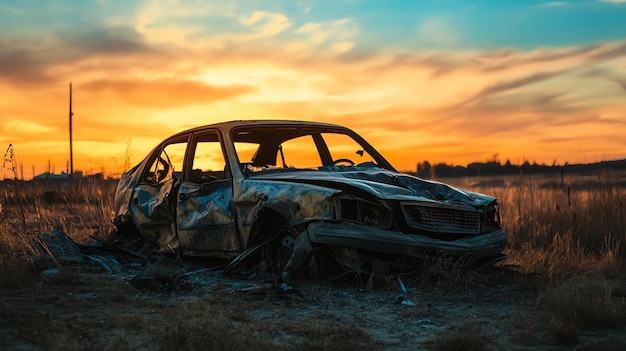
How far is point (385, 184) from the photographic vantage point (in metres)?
5.89

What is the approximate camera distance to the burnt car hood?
5617 millimetres

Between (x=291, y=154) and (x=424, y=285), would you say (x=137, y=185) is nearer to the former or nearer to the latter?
(x=291, y=154)

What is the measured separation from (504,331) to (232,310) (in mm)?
1901

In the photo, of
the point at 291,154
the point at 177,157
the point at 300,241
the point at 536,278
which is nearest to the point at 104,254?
Answer: the point at 177,157

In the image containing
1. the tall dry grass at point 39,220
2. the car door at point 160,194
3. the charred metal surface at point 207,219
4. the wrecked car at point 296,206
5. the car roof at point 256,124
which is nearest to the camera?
the wrecked car at point 296,206

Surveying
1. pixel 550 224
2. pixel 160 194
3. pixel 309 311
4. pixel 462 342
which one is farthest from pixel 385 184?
pixel 550 224

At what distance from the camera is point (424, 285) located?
5.59 m

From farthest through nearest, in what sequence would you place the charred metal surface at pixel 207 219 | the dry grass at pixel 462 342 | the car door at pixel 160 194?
1. the car door at pixel 160 194
2. the charred metal surface at pixel 207 219
3. the dry grass at pixel 462 342

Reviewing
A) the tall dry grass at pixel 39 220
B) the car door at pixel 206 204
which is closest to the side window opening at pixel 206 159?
the car door at pixel 206 204

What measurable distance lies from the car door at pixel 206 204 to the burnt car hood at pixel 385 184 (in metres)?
0.47

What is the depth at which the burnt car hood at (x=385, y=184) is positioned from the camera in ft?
18.4

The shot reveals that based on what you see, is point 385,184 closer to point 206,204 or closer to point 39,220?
point 206,204

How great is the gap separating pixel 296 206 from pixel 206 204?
4.78 ft

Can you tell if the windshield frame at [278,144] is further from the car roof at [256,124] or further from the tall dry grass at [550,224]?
the tall dry grass at [550,224]
